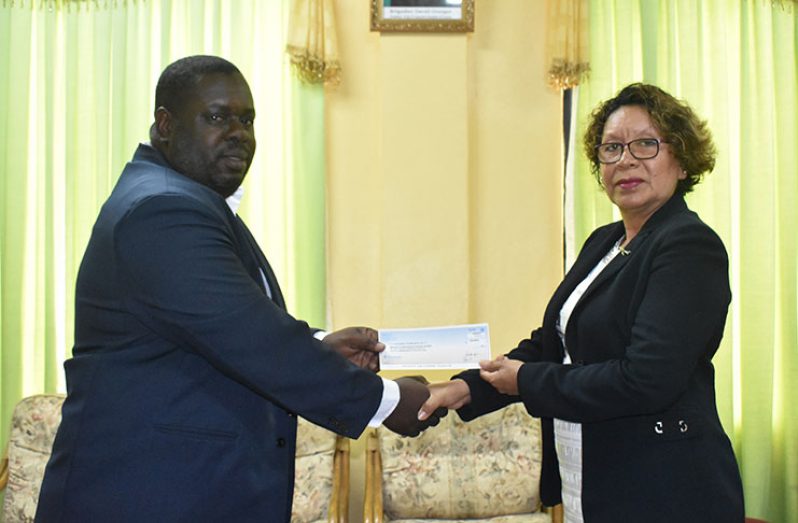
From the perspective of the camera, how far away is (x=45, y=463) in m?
3.70

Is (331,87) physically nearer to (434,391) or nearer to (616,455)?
(434,391)

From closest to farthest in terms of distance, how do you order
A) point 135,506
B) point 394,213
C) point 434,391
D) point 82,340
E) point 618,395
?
point 135,506, point 82,340, point 618,395, point 434,391, point 394,213

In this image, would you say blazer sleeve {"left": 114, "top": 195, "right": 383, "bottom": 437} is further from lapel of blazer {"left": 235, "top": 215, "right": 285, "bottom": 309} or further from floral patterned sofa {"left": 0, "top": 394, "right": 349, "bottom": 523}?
floral patterned sofa {"left": 0, "top": 394, "right": 349, "bottom": 523}

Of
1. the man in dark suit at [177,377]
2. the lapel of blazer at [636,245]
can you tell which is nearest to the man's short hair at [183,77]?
the man in dark suit at [177,377]

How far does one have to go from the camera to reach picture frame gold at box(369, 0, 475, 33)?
159 inches

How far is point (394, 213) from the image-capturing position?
13.3 feet

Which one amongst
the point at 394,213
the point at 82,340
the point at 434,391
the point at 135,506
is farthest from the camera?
the point at 394,213

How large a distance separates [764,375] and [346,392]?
314 centimetres

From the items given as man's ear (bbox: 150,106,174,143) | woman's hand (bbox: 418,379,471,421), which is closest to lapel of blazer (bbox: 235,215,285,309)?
man's ear (bbox: 150,106,174,143)

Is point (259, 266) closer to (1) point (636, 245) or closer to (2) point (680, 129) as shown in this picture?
(1) point (636, 245)

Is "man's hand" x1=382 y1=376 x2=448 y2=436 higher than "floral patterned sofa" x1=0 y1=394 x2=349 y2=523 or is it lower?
higher

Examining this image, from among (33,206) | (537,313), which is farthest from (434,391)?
(33,206)

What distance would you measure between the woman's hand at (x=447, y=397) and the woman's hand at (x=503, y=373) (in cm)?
15


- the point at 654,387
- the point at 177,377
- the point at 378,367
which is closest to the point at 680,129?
the point at 654,387
